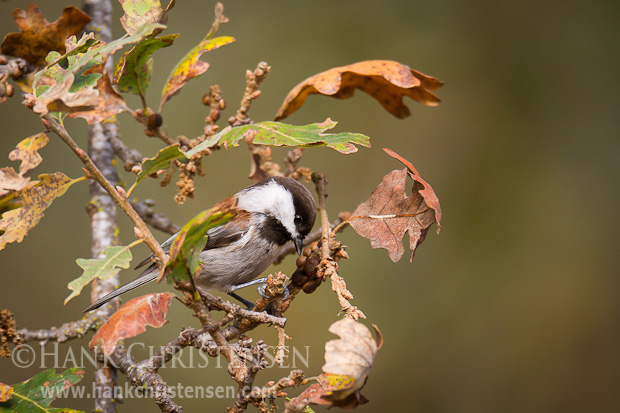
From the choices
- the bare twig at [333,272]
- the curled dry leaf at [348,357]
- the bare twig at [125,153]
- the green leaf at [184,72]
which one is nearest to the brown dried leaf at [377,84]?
the green leaf at [184,72]

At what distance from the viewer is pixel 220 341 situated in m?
1.09

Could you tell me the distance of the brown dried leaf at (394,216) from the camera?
1.18 metres

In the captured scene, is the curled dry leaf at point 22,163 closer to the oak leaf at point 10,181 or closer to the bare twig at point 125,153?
the oak leaf at point 10,181

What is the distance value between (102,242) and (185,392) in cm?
80

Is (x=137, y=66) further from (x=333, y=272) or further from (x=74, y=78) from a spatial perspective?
(x=333, y=272)

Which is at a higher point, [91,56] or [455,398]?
[91,56]

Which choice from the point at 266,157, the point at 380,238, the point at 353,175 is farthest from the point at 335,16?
the point at 380,238

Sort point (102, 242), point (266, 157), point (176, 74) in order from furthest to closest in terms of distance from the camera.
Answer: point (102, 242), point (266, 157), point (176, 74)

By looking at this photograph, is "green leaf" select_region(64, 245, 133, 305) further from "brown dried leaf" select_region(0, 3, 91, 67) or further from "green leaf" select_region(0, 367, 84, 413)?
"brown dried leaf" select_region(0, 3, 91, 67)

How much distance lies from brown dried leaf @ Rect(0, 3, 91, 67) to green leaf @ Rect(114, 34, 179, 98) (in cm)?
30

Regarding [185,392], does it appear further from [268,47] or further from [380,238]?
[268,47]

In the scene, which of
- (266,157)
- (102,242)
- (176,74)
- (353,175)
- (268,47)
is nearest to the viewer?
(176,74)

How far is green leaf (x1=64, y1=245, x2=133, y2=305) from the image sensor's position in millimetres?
917

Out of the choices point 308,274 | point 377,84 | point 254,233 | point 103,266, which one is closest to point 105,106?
point 103,266
